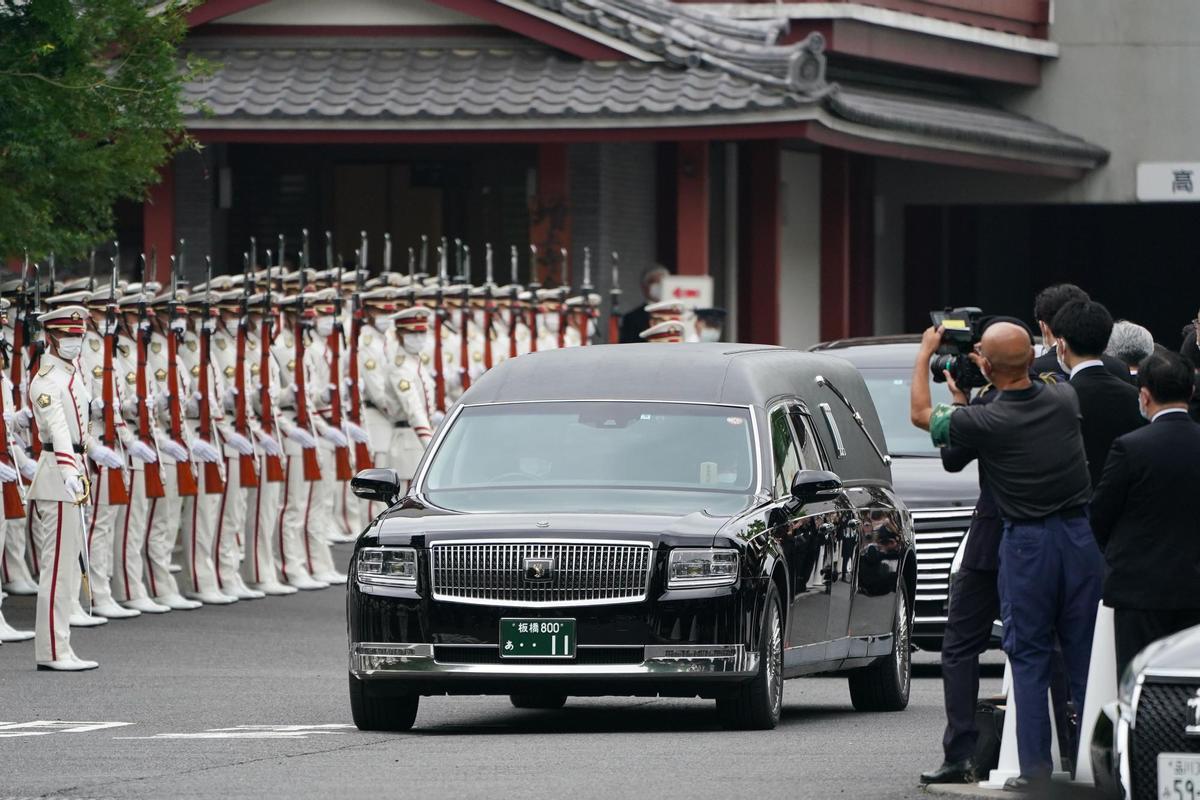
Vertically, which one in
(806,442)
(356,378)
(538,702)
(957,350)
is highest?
(957,350)

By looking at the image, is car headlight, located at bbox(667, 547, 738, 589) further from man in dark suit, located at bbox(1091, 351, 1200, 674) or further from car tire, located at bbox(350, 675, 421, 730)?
man in dark suit, located at bbox(1091, 351, 1200, 674)

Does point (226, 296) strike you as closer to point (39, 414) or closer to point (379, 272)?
point (39, 414)

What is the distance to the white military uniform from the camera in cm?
1611

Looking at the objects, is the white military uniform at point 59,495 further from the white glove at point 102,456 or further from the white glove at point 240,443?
the white glove at point 240,443

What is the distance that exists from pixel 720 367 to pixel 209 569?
792cm

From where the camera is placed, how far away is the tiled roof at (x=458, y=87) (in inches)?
Result: 1008

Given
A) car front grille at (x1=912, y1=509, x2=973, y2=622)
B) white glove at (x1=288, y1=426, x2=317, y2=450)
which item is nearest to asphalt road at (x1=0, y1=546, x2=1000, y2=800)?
car front grille at (x1=912, y1=509, x2=973, y2=622)

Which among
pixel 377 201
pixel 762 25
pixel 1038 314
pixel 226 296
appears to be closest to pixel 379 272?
pixel 377 201

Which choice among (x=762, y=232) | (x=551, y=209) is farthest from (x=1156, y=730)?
(x=762, y=232)

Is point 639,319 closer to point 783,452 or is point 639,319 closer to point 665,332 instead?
point 665,332

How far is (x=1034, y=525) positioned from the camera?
33.9ft

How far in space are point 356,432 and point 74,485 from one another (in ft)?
21.0

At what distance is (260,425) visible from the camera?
70.2 ft

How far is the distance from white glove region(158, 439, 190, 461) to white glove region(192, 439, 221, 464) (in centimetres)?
27
